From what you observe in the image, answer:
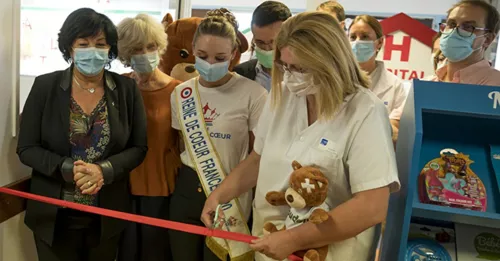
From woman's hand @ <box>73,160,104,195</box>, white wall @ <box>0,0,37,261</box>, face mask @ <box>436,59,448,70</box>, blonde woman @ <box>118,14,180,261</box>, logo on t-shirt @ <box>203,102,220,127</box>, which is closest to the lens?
woman's hand @ <box>73,160,104,195</box>

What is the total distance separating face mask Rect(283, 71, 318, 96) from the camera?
1367 millimetres

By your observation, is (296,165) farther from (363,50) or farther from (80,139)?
(363,50)

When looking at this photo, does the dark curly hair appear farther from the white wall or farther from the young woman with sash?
the young woman with sash

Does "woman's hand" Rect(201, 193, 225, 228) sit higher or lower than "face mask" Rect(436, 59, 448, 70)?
lower

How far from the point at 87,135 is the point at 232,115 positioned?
1.94ft

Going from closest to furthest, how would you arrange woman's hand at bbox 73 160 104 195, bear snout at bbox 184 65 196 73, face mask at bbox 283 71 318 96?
face mask at bbox 283 71 318 96 → woman's hand at bbox 73 160 104 195 → bear snout at bbox 184 65 196 73

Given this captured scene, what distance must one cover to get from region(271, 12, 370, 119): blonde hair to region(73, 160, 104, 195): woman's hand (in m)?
0.89

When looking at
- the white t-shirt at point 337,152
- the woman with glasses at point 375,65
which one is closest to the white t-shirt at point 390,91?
the woman with glasses at point 375,65

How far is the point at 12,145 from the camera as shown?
1.97 m

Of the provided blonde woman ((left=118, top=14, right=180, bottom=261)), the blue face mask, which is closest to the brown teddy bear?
the blue face mask

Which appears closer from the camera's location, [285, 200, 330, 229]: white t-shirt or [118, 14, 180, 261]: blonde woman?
[285, 200, 330, 229]: white t-shirt

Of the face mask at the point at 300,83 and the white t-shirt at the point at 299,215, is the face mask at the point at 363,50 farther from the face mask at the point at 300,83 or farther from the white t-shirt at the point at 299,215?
the white t-shirt at the point at 299,215

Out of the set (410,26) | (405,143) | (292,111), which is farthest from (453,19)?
(410,26)

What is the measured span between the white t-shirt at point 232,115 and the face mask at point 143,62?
300 millimetres
